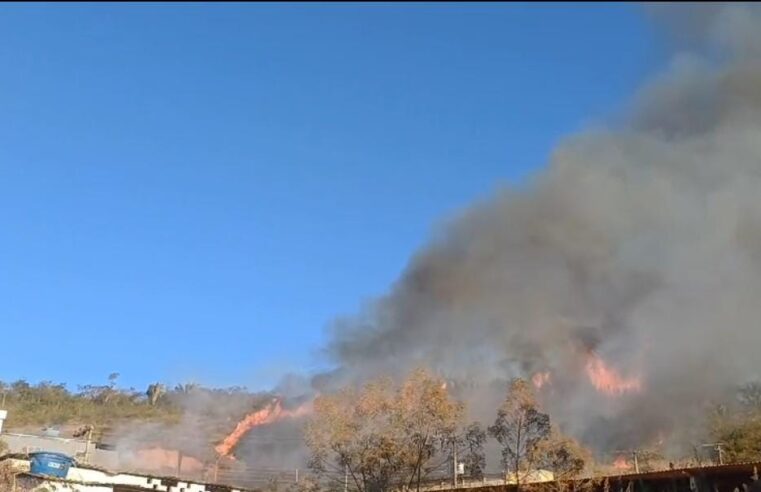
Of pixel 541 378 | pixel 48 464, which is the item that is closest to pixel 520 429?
pixel 48 464

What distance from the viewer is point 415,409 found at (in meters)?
36.4

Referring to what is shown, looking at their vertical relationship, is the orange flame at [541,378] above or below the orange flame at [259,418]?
above

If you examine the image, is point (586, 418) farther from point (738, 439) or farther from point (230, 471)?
point (230, 471)

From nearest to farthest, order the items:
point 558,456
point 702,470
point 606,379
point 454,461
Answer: point 702,470 < point 558,456 < point 454,461 < point 606,379

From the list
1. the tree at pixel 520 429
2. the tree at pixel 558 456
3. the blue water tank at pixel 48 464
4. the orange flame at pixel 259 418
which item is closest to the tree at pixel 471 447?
the tree at pixel 520 429

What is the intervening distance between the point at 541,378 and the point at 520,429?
97.9ft

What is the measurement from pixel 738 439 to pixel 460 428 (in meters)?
21.7

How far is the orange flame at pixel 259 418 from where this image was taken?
66500mm

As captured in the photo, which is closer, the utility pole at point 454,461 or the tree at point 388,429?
the tree at point 388,429

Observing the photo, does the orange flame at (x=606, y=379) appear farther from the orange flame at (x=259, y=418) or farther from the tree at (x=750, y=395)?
the orange flame at (x=259, y=418)

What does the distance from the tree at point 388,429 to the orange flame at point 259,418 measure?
28238 millimetres

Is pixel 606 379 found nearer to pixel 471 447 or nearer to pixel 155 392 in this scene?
pixel 471 447

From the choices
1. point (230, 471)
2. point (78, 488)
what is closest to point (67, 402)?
point (230, 471)

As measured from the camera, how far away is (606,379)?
63875mm
